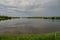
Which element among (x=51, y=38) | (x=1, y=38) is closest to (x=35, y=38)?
(x=51, y=38)

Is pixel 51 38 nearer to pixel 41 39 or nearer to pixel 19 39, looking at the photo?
pixel 41 39

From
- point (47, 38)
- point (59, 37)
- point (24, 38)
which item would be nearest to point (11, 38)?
point (24, 38)

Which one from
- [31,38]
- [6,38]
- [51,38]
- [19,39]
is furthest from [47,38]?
[6,38]

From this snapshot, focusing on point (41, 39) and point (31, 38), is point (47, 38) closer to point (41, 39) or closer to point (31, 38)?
point (41, 39)

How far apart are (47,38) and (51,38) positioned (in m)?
0.68

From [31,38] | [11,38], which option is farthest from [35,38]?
[11,38]

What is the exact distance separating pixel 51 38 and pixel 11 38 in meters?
6.08

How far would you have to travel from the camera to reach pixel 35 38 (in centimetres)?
2089

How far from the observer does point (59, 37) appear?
68.1ft

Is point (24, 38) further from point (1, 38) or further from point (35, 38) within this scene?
point (1, 38)

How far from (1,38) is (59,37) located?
8.72 meters

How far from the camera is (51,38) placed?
20.7 m

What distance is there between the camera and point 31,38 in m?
21.1

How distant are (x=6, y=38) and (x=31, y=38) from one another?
12.5 ft
